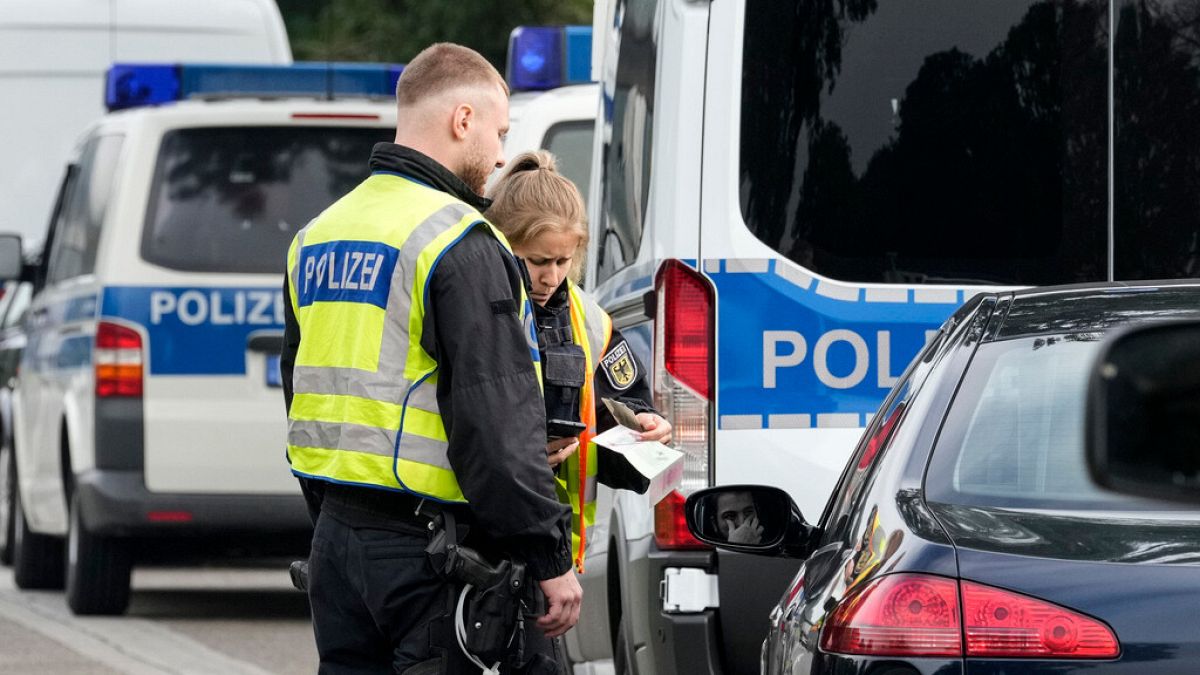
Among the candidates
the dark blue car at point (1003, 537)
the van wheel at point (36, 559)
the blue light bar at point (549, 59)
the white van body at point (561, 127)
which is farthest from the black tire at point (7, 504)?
the dark blue car at point (1003, 537)

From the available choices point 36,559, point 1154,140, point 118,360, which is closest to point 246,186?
point 118,360

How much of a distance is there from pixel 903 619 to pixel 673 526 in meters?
2.64

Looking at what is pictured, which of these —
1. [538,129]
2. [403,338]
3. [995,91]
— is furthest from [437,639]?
[538,129]

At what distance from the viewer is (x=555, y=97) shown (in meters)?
10.0

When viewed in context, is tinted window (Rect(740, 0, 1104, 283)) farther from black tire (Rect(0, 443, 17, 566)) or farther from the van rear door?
black tire (Rect(0, 443, 17, 566))

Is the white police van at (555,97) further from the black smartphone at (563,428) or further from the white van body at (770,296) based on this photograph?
the black smartphone at (563,428)

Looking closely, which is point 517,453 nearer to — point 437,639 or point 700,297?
point 437,639

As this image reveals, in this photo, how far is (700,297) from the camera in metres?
5.77

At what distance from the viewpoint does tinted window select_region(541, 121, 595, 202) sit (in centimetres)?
991

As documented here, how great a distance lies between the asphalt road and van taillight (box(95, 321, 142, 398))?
0.97 m

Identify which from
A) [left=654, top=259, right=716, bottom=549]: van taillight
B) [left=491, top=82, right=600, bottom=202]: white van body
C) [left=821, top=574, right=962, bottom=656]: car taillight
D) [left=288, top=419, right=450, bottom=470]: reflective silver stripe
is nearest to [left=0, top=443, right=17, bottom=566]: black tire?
[left=491, top=82, right=600, bottom=202]: white van body

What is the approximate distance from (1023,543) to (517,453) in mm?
1145

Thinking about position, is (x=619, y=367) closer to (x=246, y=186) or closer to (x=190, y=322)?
(x=190, y=322)

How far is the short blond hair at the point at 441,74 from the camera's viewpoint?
14.6 feet
